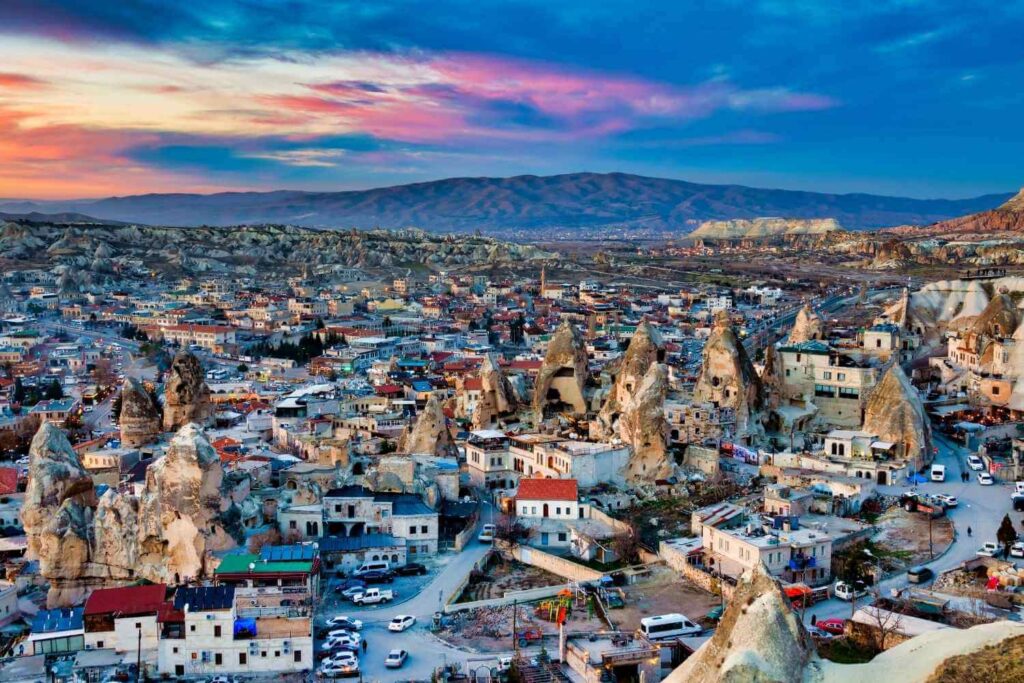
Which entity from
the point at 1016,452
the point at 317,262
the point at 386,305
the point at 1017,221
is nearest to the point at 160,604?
the point at 1016,452

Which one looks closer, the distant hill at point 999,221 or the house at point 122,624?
the house at point 122,624

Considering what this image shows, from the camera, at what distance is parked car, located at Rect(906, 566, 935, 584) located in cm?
2491

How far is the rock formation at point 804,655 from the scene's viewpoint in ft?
50.3

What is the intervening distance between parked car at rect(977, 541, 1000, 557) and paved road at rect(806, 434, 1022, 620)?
0.25 metres

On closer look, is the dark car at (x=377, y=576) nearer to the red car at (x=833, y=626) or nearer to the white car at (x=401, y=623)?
the white car at (x=401, y=623)

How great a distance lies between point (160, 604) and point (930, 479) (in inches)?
907

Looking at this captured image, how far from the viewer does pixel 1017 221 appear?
17050 cm

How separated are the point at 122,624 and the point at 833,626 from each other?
1518 cm

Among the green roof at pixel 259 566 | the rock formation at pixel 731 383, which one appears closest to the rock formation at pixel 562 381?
the rock formation at pixel 731 383

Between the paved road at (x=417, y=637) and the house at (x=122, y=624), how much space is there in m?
3.64

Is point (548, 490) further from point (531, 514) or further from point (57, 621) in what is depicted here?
point (57, 621)

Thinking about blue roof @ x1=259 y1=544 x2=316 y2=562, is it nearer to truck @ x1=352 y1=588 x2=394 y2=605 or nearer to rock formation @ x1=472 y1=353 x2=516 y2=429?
truck @ x1=352 y1=588 x2=394 y2=605

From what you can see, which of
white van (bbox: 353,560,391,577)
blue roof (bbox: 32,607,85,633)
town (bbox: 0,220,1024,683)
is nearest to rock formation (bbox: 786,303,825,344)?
town (bbox: 0,220,1024,683)

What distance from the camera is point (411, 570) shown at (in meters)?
28.0
